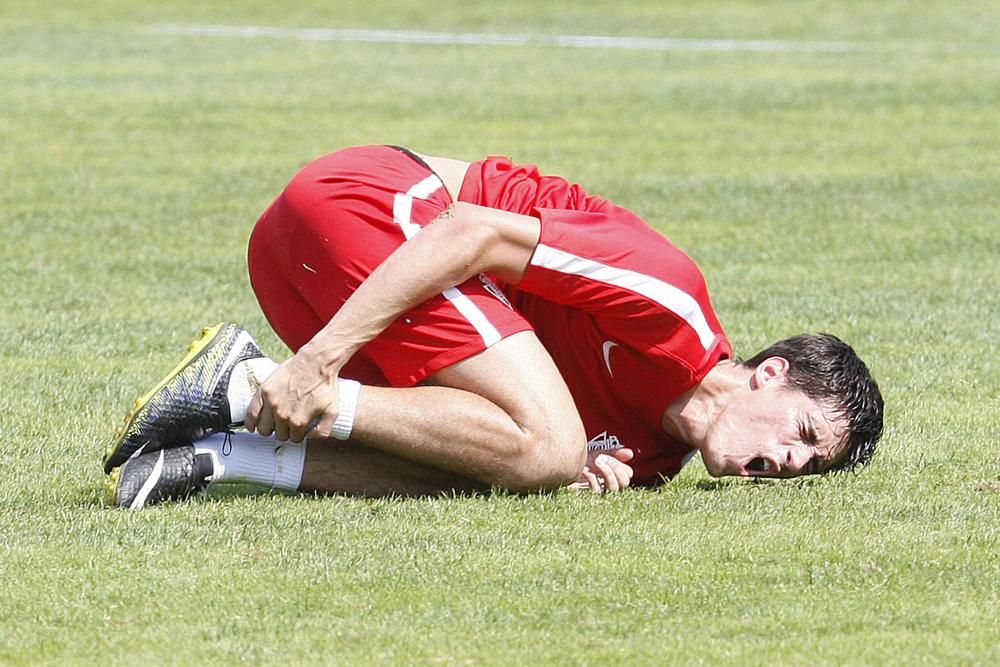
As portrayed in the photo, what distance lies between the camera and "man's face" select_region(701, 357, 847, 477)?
196 inches

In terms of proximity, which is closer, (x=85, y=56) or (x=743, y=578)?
(x=743, y=578)

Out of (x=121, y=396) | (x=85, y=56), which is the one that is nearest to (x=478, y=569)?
(x=121, y=396)

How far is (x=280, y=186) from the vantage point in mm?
11398

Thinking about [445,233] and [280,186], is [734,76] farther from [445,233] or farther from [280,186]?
[445,233]

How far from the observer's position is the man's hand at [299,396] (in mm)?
4762

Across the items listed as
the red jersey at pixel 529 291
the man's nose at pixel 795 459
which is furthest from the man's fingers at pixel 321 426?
the man's nose at pixel 795 459

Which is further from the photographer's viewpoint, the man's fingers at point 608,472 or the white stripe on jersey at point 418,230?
the man's fingers at point 608,472

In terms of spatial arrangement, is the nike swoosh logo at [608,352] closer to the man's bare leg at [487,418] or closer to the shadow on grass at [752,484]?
the man's bare leg at [487,418]

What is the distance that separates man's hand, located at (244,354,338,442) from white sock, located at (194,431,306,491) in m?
0.21

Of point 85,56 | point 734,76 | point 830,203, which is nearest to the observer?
point 830,203

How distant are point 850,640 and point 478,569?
→ 3.15ft

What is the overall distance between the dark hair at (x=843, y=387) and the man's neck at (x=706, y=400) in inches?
3.8

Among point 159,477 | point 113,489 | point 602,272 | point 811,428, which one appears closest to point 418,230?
point 602,272

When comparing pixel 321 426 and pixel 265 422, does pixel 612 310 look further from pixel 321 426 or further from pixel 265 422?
pixel 265 422
